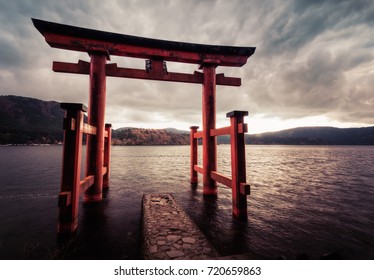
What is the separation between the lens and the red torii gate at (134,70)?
5336mm

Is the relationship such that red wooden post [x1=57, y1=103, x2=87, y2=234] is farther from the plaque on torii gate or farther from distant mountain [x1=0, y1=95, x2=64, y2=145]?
distant mountain [x1=0, y1=95, x2=64, y2=145]

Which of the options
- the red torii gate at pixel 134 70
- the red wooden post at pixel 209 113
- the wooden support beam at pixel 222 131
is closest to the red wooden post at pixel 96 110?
the red torii gate at pixel 134 70

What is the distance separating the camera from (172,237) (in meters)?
3.12

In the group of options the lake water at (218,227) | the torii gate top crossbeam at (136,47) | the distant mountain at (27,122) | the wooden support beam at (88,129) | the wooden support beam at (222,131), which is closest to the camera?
the lake water at (218,227)

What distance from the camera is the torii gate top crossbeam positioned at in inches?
206

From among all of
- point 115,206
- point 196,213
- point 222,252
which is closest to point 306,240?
point 222,252

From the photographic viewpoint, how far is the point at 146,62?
20.3ft

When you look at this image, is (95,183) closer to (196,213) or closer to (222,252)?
(196,213)

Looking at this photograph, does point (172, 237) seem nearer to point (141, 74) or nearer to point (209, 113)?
point (209, 113)

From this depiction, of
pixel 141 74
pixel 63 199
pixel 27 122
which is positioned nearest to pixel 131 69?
pixel 141 74

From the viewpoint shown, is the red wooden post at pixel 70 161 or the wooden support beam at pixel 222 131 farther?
the wooden support beam at pixel 222 131

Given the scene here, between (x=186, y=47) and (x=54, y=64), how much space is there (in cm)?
428

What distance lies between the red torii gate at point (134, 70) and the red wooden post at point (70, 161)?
3.89 feet

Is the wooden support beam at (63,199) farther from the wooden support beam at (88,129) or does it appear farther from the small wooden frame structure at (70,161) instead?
the wooden support beam at (88,129)
